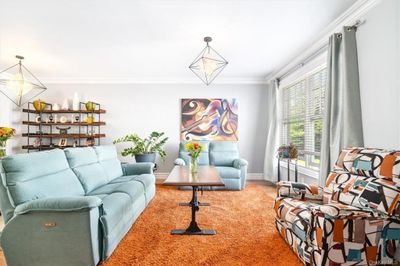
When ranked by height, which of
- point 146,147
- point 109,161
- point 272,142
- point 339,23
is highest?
point 339,23

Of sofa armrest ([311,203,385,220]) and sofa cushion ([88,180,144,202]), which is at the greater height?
sofa armrest ([311,203,385,220])

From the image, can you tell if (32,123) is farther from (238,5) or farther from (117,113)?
(238,5)

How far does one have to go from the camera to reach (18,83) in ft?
12.5

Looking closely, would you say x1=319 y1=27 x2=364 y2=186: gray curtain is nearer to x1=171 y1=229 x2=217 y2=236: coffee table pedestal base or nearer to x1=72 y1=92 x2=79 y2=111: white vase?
x1=171 y1=229 x2=217 y2=236: coffee table pedestal base

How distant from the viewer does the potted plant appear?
16.0 feet

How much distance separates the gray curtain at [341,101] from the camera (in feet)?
8.27

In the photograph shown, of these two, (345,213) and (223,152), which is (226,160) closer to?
(223,152)

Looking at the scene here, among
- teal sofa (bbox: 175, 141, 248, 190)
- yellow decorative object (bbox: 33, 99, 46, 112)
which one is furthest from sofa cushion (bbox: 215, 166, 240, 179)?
yellow decorative object (bbox: 33, 99, 46, 112)

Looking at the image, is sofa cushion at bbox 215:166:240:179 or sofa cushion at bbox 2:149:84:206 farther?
sofa cushion at bbox 215:166:240:179

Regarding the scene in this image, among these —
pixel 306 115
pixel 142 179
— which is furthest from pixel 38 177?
pixel 306 115

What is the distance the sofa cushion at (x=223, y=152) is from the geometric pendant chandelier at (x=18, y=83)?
3.76 meters

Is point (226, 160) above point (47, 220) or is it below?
above

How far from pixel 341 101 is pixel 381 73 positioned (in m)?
0.50

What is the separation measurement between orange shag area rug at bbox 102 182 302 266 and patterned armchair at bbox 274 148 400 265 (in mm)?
286
